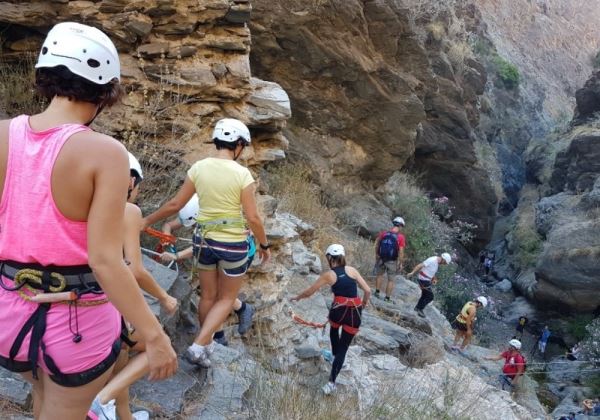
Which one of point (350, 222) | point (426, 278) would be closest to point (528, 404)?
point (426, 278)

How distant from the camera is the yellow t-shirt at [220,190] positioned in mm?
3525

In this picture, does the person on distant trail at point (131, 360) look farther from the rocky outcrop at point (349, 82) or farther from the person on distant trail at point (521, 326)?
the person on distant trail at point (521, 326)

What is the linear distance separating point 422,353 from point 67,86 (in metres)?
7.67

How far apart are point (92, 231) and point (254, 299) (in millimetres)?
4168

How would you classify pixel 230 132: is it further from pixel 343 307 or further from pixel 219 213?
pixel 343 307

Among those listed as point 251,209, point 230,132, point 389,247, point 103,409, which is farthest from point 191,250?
point 389,247

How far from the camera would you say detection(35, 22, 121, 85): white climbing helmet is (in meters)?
1.50

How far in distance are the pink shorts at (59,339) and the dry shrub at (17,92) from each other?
453 centimetres

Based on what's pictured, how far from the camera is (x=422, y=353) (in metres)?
8.21

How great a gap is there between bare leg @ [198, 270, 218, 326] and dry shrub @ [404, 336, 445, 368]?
4.93m

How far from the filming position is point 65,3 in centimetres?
585

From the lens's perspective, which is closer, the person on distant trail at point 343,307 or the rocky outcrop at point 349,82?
the person on distant trail at point 343,307

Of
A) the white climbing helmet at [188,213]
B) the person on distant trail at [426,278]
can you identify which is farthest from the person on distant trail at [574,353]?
the white climbing helmet at [188,213]

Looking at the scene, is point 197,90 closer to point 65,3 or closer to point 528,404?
point 65,3
